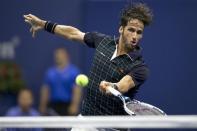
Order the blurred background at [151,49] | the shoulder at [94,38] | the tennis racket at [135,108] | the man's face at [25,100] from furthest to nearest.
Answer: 1. the blurred background at [151,49]
2. the man's face at [25,100]
3. the shoulder at [94,38]
4. the tennis racket at [135,108]

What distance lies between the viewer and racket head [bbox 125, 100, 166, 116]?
673 cm

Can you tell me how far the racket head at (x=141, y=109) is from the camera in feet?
22.1

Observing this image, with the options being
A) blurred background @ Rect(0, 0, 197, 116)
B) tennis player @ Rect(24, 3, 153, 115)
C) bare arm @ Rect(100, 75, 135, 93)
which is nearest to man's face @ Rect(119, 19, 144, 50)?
tennis player @ Rect(24, 3, 153, 115)

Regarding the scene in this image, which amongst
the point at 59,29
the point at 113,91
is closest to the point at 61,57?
the point at 59,29

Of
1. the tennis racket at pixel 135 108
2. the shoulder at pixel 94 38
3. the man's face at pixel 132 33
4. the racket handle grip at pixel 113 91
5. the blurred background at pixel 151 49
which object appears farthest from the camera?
the blurred background at pixel 151 49

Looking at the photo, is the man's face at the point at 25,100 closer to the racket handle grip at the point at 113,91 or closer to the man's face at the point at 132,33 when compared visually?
the man's face at the point at 132,33

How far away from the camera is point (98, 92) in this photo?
709 cm

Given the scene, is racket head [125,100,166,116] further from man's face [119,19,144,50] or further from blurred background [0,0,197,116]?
blurred background [0,0,197,116]

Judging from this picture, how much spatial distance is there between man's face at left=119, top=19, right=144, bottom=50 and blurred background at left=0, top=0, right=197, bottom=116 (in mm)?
4609

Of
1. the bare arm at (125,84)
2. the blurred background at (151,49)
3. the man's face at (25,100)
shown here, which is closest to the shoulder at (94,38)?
the bare arm at (125,84)

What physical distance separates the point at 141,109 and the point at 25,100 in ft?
14.8

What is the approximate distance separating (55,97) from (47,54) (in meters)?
0.98

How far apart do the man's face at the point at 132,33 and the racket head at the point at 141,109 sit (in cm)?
58

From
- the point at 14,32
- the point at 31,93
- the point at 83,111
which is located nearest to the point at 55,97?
the point at 31,93
